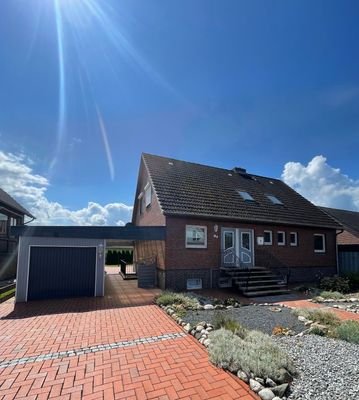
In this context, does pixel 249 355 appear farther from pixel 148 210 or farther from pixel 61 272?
pixel 148 210

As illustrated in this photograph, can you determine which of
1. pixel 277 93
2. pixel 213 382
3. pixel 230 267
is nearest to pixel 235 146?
pixel 277 93

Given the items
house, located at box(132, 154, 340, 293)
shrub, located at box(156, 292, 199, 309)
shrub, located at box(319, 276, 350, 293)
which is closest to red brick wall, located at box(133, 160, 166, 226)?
house, located at box(132, 154, 340, 293)

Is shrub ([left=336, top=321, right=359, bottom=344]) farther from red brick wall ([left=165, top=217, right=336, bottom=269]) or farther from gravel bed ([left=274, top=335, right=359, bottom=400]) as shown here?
red brick wall ([left=165, top=217, right=336, bottom=269])

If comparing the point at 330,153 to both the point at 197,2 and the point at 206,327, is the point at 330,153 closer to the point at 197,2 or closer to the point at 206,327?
the point at 197,2

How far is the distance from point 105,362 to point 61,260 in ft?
21.2

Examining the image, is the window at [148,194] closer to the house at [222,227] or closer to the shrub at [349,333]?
the house at [222,227]

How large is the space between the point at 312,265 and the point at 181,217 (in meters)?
9.42

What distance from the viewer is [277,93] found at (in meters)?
11.3

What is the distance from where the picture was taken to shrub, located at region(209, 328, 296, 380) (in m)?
3.89

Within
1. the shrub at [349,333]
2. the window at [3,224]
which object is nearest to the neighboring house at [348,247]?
the shrub at [349,333]

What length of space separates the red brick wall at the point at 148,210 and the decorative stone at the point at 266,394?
27.9 feet

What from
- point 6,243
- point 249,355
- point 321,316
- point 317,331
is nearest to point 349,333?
point 317,331

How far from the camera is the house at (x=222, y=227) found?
1167cm

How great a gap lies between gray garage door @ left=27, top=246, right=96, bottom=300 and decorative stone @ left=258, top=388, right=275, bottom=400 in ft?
27.0
